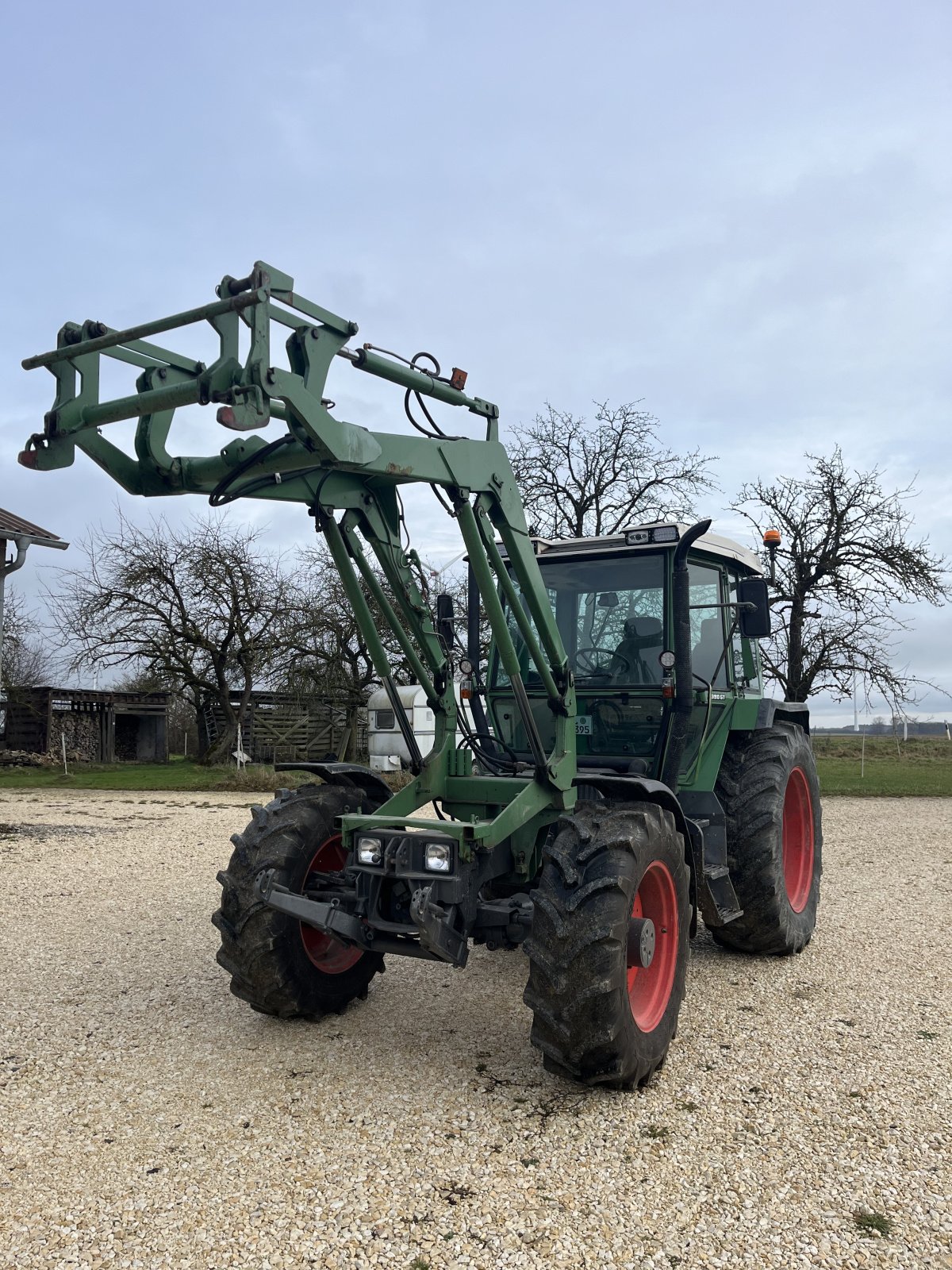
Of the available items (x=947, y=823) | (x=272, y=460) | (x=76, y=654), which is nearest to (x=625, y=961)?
(x=272, y=460)

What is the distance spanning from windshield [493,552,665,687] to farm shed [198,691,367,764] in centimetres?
1985

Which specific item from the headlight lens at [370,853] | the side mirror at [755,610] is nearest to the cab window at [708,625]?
the side mirror at [755,610]

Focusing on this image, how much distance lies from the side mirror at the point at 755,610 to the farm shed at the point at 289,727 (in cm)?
1981

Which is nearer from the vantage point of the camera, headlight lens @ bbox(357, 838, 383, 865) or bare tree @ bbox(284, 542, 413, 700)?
headlight lens @ bbox(357, 838, 383, 865)

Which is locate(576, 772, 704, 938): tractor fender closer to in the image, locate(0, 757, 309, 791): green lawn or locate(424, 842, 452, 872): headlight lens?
locate(424, 842, 452, 872): headlight lens

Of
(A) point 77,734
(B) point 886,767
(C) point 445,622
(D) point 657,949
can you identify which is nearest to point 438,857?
(D) point 657,949

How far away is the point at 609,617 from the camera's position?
570cm

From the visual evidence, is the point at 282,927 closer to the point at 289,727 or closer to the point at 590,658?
the point at 590,658

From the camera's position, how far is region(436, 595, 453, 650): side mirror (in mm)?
5148

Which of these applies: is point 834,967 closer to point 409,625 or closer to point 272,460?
point 409,625

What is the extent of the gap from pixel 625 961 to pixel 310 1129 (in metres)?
1.37

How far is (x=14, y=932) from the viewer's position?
706cm

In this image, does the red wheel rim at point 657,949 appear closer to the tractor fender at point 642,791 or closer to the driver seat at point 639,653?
the tractor fender at point 642,791

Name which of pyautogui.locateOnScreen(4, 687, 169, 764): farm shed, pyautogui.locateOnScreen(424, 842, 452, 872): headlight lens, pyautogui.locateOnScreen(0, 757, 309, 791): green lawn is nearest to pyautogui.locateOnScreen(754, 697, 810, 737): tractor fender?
pyautogui.locateOnScreen(424, 842, 452, 872): headlight lens
